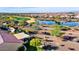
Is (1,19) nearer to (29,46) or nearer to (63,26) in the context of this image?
(29,46)

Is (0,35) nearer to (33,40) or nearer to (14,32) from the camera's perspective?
(14,32)
